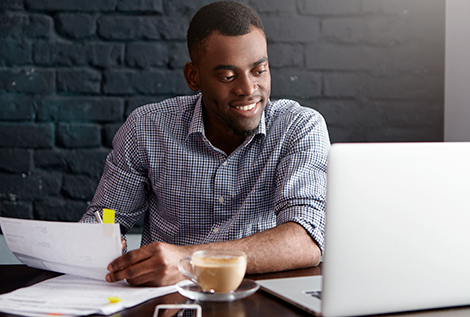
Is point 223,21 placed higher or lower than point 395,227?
higher

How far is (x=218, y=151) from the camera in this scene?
4.41 feet

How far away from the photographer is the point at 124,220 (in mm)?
1399

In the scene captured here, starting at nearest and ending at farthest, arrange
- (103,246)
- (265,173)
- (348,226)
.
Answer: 1. (348,226)
2. (103,246)
3. (265,173)

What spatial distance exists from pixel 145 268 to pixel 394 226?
1.40ft

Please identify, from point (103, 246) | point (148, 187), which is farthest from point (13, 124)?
point (103, 246)

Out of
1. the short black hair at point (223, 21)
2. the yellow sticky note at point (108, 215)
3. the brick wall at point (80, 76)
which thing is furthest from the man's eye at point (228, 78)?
the yellow sticky note at point (108, 215)

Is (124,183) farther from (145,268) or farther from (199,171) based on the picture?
(145,268)

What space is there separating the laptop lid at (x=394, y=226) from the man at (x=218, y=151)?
1.74 feet

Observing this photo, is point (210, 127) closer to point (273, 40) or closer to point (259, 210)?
point (259, 210)

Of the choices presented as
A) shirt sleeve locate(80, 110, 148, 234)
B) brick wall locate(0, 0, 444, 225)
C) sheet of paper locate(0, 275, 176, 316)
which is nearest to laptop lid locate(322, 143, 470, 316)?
sheet of paper locate(0, 275, 176, 316)

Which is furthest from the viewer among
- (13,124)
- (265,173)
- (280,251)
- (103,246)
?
(13,124)

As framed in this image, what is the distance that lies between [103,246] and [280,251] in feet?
1.19

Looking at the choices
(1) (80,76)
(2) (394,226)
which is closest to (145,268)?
(2) (394,226)

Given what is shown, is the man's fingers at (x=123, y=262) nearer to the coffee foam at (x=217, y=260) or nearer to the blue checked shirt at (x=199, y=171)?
the coffee foam at (x=217, y=260)
